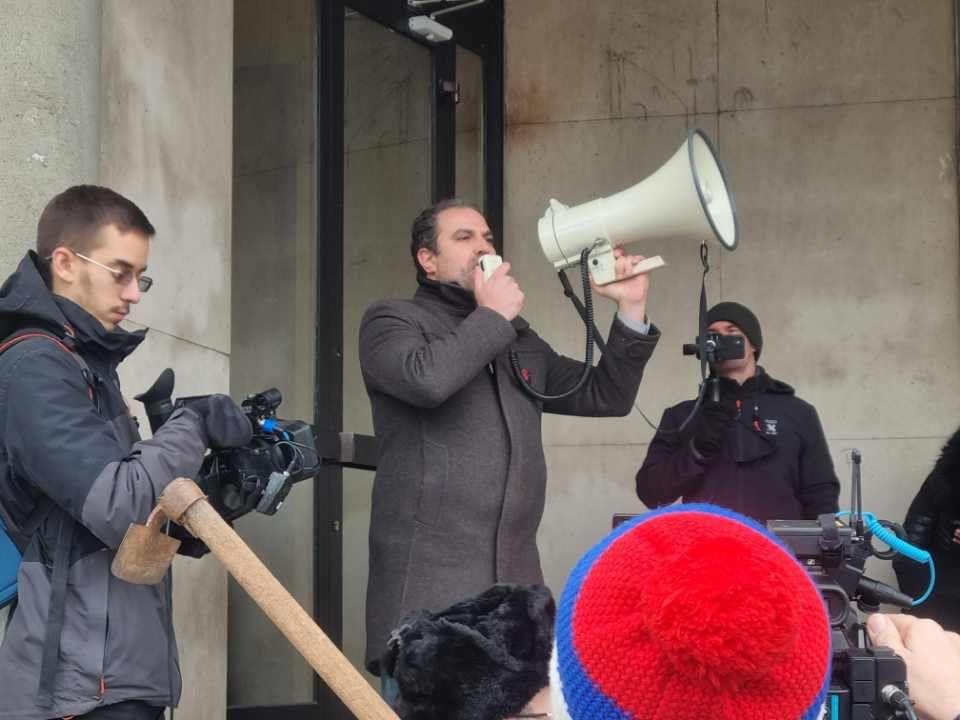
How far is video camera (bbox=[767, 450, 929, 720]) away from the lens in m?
2.61

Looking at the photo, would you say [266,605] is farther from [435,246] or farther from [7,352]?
[435,246]

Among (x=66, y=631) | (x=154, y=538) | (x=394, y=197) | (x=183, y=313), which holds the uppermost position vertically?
(x=394, y=197)

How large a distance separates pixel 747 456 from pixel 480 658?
300 cm

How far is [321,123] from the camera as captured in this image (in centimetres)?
529

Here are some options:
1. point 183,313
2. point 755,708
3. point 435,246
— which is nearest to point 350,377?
point 183,313

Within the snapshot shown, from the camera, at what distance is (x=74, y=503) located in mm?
2506

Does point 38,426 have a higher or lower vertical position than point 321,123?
lower

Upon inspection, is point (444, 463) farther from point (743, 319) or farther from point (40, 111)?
point (743, 319)

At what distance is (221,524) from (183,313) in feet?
7.08

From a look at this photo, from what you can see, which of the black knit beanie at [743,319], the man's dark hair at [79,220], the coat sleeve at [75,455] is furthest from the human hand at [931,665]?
the black knit beanie at [743,319]

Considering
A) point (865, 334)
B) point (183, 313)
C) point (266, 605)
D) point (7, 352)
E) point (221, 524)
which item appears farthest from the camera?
point (865, 334)

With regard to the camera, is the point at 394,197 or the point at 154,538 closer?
the point at 154,538

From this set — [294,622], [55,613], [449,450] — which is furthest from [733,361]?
[294,622]

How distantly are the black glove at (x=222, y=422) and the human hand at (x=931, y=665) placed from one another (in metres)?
1.44
